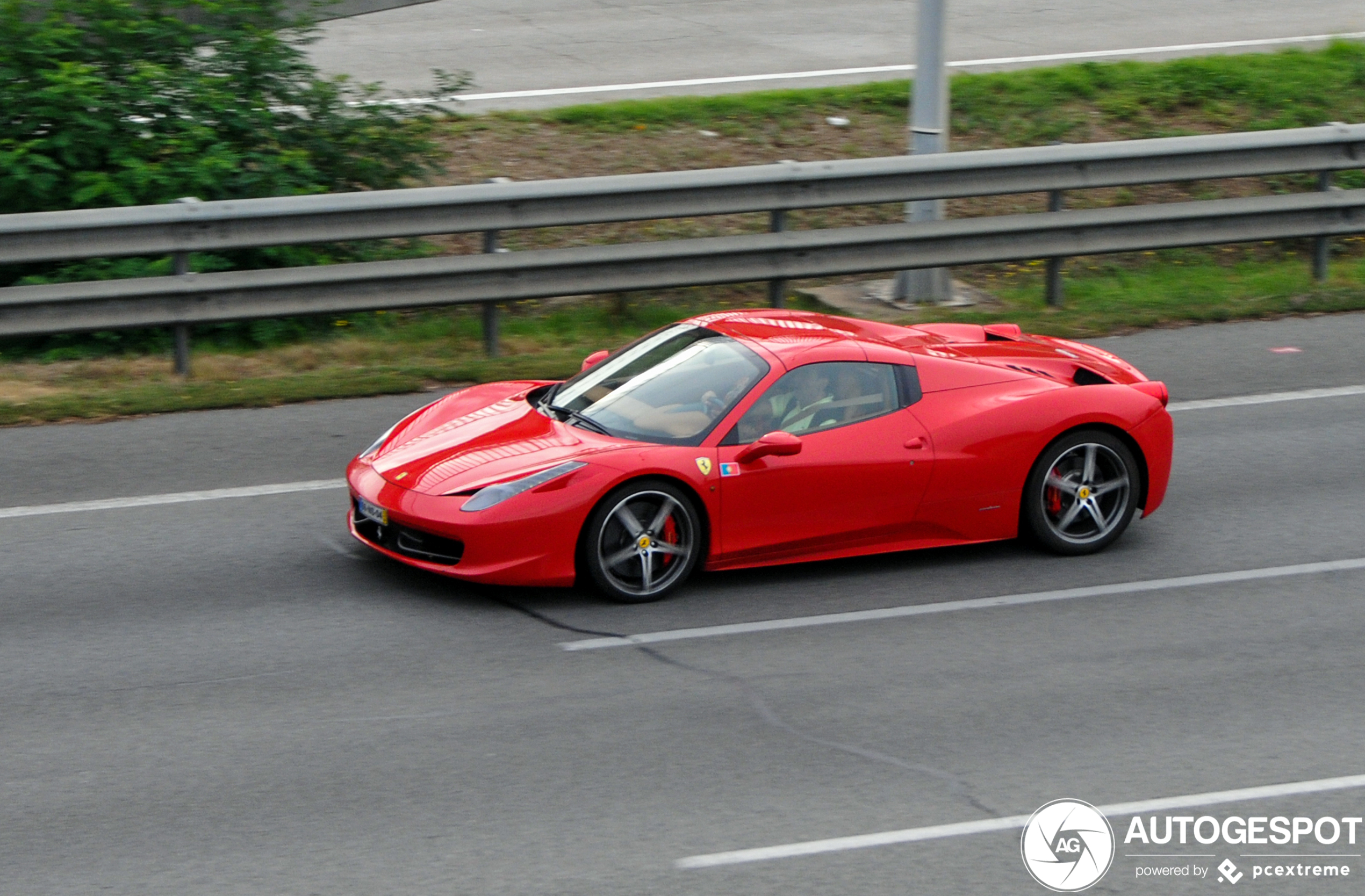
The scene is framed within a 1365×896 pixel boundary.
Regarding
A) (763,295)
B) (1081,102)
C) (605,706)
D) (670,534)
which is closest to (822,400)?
(670,534)

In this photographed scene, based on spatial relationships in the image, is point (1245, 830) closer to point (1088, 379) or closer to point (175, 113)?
point (1088, 379)

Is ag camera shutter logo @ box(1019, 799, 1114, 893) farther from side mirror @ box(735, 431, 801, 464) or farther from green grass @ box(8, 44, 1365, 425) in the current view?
green grass @ box(8, 44, 1365, 425)

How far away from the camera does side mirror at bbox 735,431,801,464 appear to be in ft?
25.2

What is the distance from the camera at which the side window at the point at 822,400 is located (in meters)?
7.88

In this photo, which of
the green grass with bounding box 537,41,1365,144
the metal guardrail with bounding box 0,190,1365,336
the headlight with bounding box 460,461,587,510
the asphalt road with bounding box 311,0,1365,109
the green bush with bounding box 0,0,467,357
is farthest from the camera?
the asphalt road with bounding box 311,0,1365,109

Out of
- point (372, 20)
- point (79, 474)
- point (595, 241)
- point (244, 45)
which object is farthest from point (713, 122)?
point (79, 474)

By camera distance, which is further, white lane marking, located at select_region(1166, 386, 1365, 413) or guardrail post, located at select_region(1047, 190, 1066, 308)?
guardrail post, located at select_region(1047, 190, 1066, 308)

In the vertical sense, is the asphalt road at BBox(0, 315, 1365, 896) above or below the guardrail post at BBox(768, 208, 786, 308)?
below

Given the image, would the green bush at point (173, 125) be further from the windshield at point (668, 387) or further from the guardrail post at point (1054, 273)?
the guardrail post at point (1054, 273)

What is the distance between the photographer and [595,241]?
14.3 meters

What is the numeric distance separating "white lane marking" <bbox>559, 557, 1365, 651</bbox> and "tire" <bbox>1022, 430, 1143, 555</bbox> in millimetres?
439

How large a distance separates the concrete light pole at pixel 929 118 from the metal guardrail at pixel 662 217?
417 millimetres

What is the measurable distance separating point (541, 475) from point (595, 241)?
7075 millimetres

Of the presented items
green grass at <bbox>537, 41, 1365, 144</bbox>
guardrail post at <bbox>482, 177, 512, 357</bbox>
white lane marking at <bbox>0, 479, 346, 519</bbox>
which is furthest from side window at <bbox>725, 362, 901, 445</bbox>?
green grass at <bbox>537, 41, 1365, 144</bbox>
